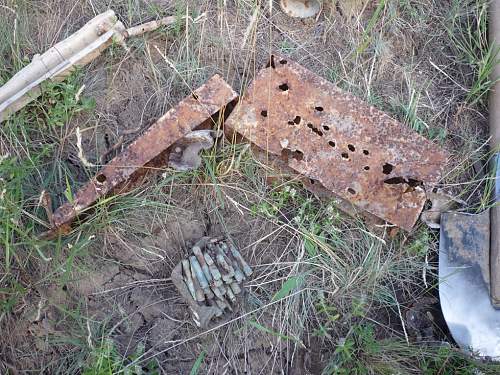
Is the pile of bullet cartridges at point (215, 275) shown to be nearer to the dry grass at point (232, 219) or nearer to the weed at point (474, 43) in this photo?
the dry grass at point (232, 219)

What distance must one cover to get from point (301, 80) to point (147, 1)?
1020 millimetres

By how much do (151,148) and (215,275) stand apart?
71 centimetres

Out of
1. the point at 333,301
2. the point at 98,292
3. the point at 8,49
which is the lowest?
the point at 333,301

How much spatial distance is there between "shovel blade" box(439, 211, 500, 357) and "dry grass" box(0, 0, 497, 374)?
85mm

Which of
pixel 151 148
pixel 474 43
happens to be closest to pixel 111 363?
pixel 151 148

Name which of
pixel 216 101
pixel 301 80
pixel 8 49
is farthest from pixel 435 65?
pixel 8 49

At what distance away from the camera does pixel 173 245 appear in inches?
108

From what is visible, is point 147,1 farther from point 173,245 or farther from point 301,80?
point 173,245

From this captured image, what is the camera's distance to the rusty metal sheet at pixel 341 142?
269 cm

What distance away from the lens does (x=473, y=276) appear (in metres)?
2.76

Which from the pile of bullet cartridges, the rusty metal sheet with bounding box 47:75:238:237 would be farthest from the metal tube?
the rusty metal sheet with bounding box 47:75:238:237

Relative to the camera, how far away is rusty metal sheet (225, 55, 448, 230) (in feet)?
8.84

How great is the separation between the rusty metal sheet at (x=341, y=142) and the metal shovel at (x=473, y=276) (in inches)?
11.1

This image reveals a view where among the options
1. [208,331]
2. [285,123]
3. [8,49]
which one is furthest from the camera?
[8,49]
